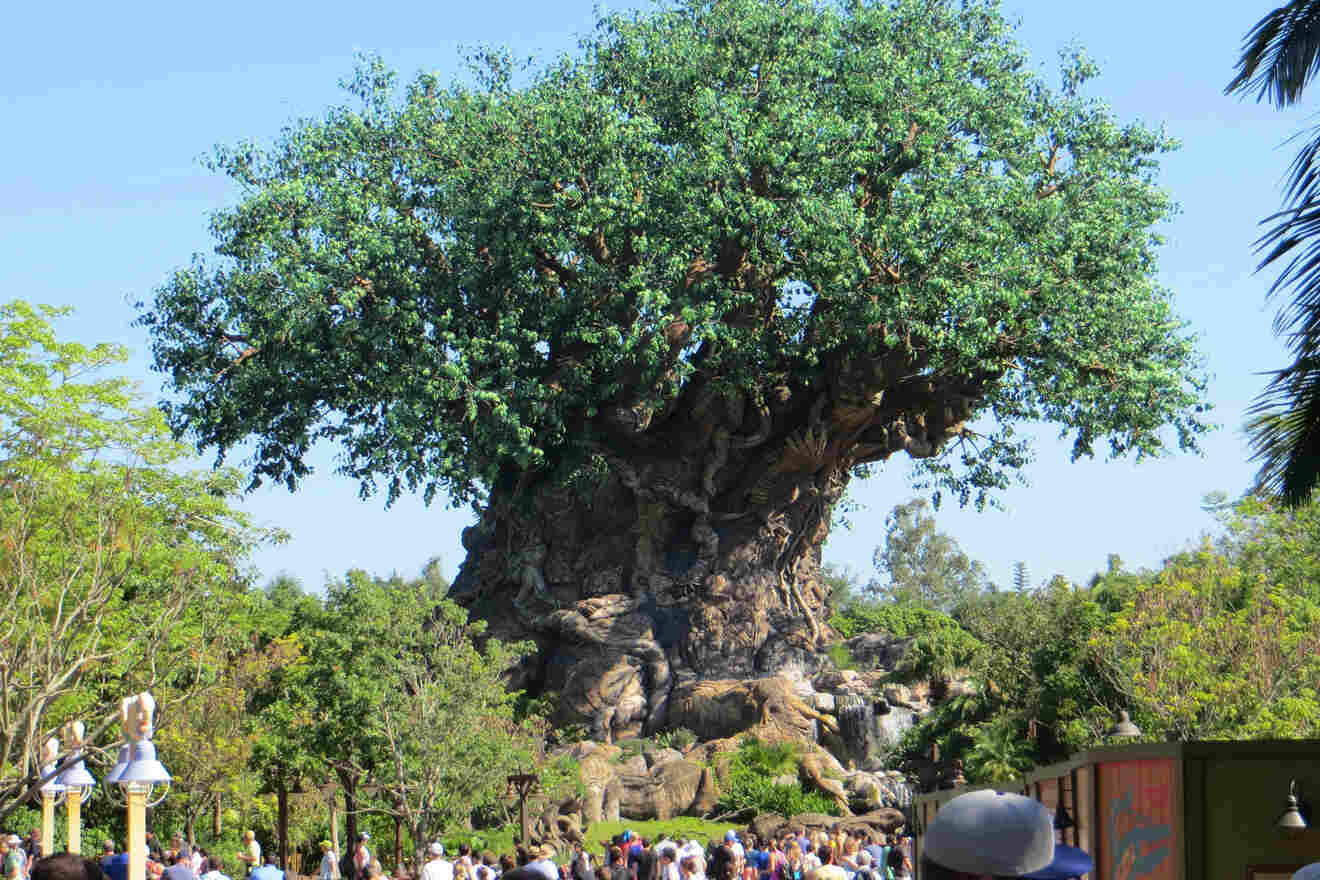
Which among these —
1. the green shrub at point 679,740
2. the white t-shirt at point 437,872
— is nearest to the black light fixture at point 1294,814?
the white t-shirt at point 437,872

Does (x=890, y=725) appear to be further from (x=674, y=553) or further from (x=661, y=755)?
(x=674, y=553)

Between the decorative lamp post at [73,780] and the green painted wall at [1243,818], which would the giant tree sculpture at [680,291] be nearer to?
the decorative lamp post at [73,780]

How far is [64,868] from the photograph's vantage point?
20.1 ft

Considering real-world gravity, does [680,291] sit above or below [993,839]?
above

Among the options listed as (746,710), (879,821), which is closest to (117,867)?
(879,821)

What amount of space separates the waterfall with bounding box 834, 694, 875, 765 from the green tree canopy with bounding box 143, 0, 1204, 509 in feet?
25.5

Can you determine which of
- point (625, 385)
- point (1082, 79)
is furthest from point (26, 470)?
point (1082, 79)

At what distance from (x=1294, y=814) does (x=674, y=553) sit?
1495 inches

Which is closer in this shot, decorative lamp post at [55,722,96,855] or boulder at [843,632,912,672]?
decorative lamp post at [55,722,96,855]

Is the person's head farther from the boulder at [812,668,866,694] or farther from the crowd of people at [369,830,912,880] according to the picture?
the boulder at [812,668,866,694]

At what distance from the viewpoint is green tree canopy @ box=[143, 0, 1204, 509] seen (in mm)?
39062

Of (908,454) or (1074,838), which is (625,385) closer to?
(908,454)

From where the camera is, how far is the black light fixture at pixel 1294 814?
8328 mm

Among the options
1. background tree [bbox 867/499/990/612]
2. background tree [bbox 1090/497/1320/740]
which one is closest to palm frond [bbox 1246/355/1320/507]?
background tree [bbox 1090/497/1320/740]
